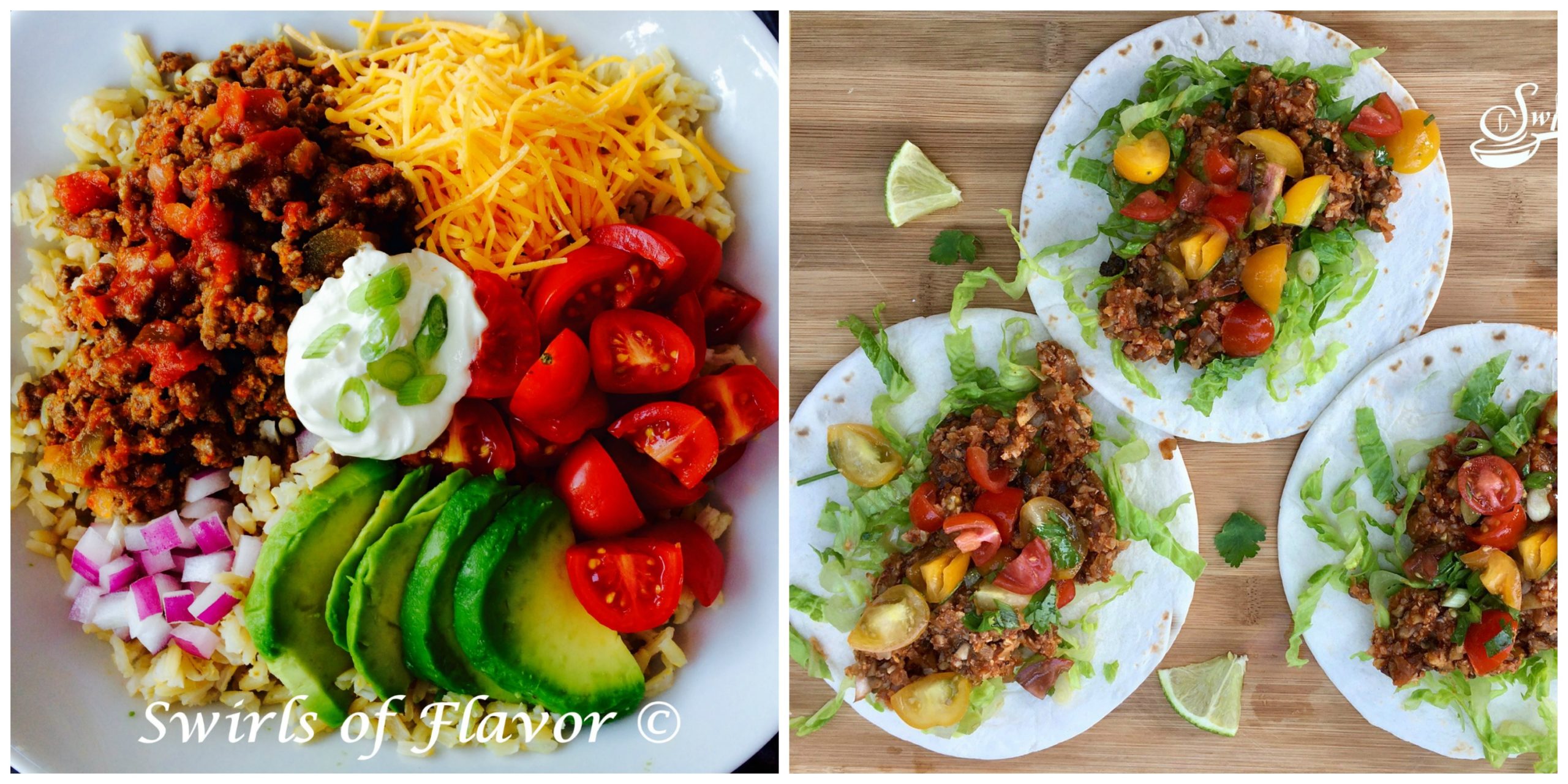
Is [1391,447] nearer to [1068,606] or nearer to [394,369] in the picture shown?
[1068,606]

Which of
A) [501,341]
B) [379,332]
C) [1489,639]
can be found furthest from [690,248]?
[1489,639]

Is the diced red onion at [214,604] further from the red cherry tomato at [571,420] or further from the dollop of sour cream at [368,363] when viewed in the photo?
the red cherry tomato at [571,420]

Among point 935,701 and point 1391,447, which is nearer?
point 935,701

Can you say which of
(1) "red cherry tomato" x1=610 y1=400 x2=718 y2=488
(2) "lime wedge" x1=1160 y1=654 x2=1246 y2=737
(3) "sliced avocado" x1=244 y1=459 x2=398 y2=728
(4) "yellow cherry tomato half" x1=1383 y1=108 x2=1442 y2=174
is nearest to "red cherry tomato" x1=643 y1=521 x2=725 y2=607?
(1) "red cherry tomato" x1=610 y1=400 x2=718 y2=488

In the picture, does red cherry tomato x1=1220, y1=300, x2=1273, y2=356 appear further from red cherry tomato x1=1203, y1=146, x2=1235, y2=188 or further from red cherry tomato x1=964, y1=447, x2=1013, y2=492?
red cherry tomato x1=964, y1=447, x2=1013, y2=492

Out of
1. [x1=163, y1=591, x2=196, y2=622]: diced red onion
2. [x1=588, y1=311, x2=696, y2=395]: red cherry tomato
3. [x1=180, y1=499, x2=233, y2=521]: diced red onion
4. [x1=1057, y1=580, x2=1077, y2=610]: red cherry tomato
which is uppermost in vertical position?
[x1=588, y1=311, x2=696, y2=395]: red cherry tomato

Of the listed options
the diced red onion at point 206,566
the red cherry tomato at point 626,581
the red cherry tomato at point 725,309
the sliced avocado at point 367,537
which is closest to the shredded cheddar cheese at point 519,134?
the red cherry tomato at point 725,309

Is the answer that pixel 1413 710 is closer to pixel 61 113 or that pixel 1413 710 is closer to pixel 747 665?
pixel 747 665
